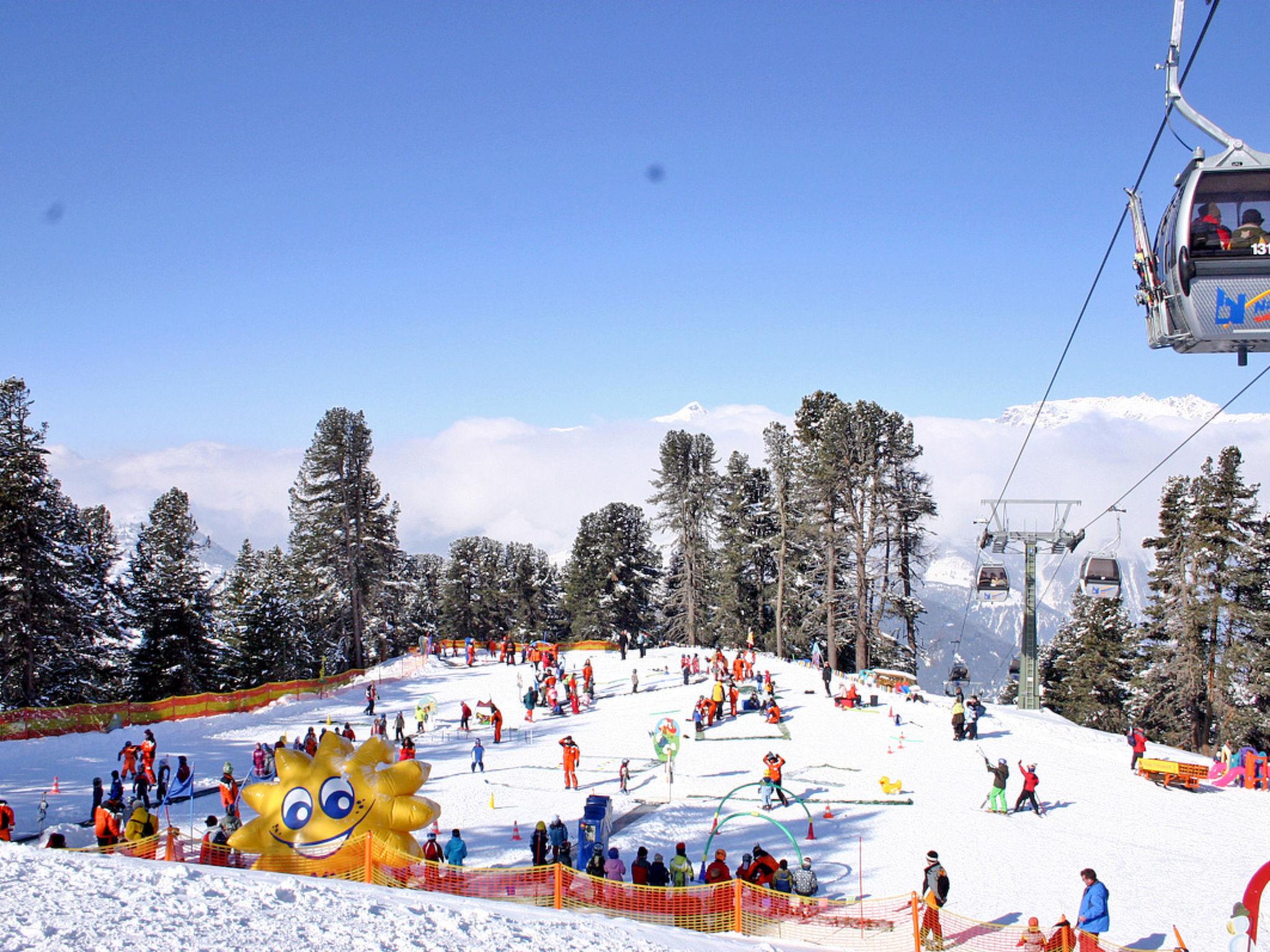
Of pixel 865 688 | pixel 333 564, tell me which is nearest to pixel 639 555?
pixel 333 564

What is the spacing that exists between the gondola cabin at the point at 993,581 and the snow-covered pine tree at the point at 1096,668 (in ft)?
57.7

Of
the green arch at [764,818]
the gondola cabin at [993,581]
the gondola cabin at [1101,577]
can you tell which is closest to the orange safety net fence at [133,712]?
the green arch at [764,818]

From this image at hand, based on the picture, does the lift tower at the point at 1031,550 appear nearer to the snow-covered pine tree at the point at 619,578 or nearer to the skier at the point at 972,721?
the skier at the point at 972,721

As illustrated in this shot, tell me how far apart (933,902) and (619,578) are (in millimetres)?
55074

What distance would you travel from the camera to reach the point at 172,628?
47.4 m

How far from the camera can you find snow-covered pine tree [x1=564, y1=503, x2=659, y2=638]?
6706 cm

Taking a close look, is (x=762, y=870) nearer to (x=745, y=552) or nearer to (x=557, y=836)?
(x=557, y=836)

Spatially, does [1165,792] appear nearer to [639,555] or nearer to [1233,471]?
[1233,471]

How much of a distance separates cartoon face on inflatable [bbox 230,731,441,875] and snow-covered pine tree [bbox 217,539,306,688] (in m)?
40.3

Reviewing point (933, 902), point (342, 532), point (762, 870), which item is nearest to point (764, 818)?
point (762, 870)

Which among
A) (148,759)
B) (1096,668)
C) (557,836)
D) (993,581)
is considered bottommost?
(1096,668)

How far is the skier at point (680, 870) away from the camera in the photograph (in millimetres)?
14344

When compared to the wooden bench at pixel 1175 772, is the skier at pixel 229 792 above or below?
above

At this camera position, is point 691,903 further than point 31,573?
No
